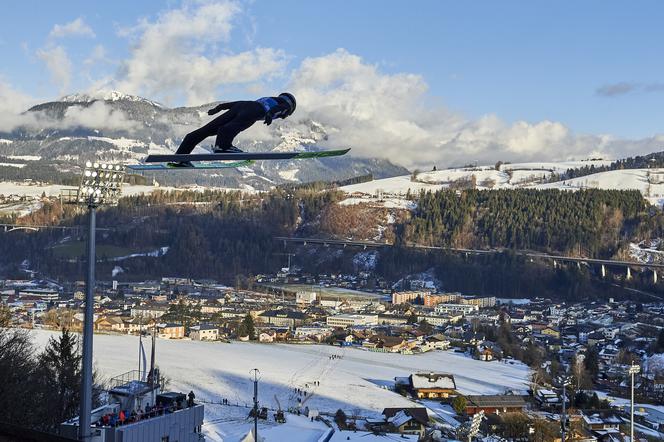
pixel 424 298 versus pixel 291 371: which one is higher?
pixel 424 298

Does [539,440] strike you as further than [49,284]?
No

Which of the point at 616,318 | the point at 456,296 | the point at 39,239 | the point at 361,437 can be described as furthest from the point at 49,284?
the point at 361,437

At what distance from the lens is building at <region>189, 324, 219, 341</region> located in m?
36.4

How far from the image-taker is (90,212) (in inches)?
270

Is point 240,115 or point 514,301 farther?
point 514,301

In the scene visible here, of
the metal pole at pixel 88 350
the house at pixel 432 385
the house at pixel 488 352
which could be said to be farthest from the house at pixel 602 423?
the metal pole at pixel 88 350

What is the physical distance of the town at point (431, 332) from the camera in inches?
783

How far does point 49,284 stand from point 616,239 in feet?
162

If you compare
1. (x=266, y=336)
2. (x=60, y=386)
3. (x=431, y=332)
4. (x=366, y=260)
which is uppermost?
(x=366, y=260)

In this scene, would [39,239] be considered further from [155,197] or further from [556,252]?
[556,252]

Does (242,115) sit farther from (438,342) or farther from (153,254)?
(153,254)

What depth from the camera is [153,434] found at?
349 inches

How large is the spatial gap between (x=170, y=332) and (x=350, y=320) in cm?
1139

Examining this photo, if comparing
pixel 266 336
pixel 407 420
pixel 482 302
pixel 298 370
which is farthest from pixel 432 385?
pixel 482 302
